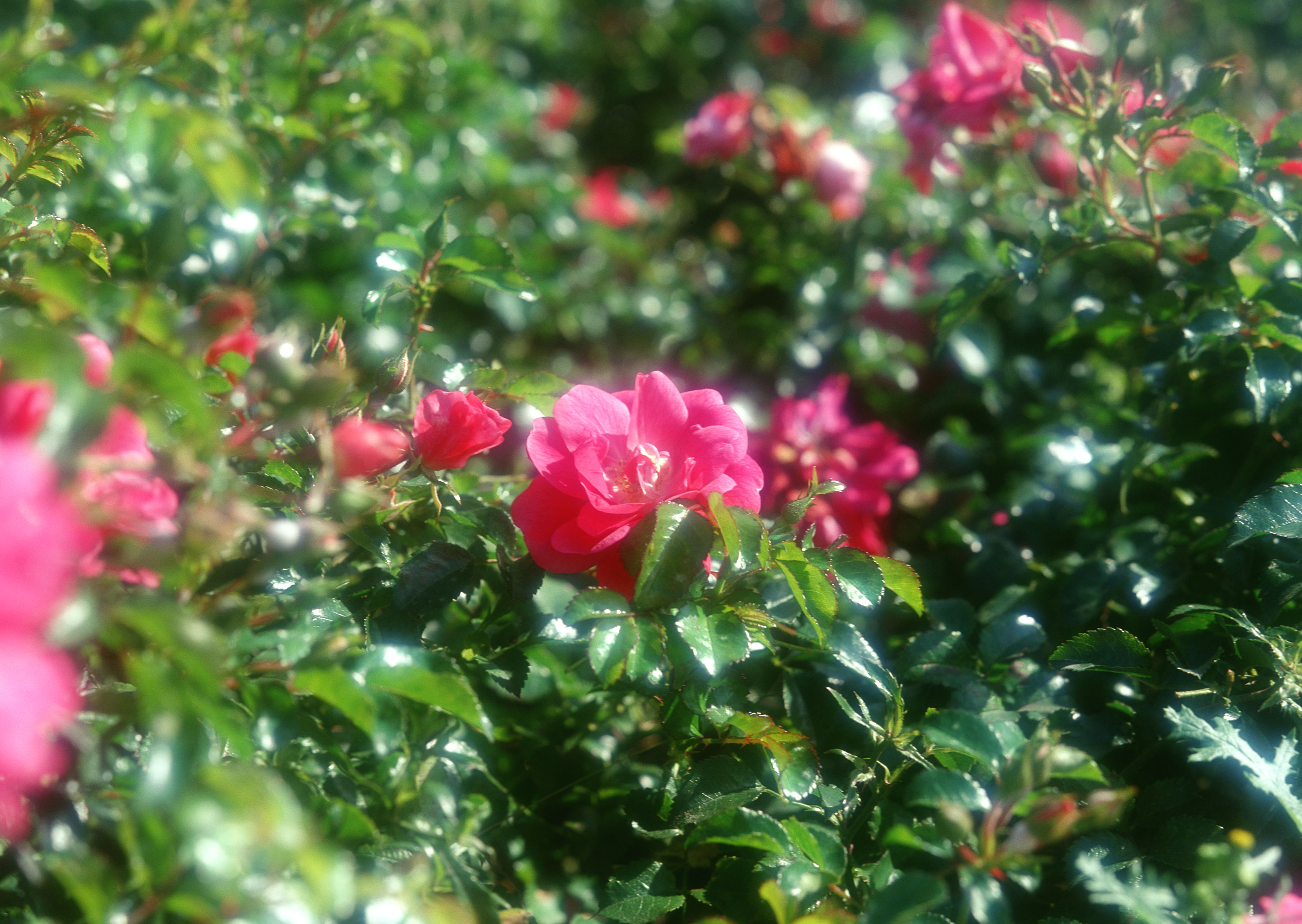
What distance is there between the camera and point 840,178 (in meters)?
1.72

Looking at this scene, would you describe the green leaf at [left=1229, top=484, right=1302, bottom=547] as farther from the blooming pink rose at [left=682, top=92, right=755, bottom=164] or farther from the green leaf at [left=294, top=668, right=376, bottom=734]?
the blooming pink rose at [left=682, top=92, right=755, bottom=164]

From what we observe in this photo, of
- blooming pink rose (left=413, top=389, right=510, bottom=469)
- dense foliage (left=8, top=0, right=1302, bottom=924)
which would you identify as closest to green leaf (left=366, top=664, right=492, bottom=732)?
dense foliage (left=8, top=0, right=1302, bottom=924)

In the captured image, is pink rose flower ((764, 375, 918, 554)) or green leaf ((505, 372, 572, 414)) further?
pink rose flower ((764, 375, 918, 554))

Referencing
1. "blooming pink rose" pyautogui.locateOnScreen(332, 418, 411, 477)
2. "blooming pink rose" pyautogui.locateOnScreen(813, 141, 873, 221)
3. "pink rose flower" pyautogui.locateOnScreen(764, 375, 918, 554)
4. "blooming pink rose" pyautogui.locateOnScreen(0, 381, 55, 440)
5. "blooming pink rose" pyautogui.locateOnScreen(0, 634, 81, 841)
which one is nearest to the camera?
"blooming pink rose" pyautogui.locateOnScreen(0, 634, 81, 841)

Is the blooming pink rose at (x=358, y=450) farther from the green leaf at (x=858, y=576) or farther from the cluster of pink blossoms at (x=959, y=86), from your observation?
the cluster of pink blossoms at (x=959, y=86)

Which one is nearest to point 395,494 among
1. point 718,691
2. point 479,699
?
point 479,699

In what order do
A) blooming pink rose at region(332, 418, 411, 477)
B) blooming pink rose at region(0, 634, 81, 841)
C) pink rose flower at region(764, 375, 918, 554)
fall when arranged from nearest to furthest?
blooming pink rose at region(0, 634, 81, 841), blooming pink rose at region(332, 418, 411, 477), pink rose flower at region(764, 375, 918, 554)

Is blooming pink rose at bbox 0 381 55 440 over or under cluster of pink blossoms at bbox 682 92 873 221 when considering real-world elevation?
over

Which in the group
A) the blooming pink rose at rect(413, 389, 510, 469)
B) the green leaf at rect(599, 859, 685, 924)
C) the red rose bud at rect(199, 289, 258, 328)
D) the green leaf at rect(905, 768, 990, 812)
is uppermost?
the red rose bud at rect(199, 289, 258, 328)

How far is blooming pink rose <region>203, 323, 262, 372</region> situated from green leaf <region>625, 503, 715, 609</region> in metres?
0.48

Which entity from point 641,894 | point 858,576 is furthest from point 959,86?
point 641,894

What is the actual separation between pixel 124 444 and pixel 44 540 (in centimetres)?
21

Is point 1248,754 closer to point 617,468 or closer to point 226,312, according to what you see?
point 617,468

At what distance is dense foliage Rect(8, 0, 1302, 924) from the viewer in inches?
24.3
